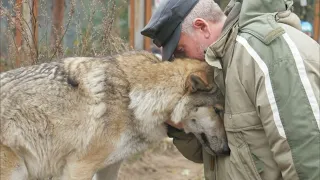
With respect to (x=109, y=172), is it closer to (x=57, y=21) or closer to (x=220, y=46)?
(x=220, y=46)

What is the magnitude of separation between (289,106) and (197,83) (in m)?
0.76

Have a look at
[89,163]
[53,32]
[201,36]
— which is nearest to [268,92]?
[201,36]

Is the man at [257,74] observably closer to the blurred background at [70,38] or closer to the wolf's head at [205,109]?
the wolf's head at [205,109]

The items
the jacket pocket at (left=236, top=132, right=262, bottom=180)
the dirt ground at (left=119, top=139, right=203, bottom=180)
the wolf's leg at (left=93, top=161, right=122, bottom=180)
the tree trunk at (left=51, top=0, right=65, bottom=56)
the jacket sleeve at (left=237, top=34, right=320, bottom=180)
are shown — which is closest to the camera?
the jacket sleeve at (left=237, top=34, right=320, bottom=180)

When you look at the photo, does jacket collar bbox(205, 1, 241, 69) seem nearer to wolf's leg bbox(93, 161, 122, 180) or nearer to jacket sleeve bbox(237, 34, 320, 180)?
jacket sleeve bbox(237, 34, 320, 180)

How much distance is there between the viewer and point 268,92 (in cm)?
305

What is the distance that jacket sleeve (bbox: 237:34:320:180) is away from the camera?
9.81ft

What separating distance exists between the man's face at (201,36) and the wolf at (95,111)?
117mm

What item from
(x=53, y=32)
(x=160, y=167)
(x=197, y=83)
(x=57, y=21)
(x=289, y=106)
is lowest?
(x=160, y=167)

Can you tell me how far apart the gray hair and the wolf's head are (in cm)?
34

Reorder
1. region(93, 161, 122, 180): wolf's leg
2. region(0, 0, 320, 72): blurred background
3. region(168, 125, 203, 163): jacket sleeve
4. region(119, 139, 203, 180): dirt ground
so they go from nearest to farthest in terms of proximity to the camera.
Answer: region(168, 125, 203, 163): jacket sleeve → region(93, 161, 122, 180): wolf's leg → region(0, 0, 320, 72): blurred background → region(119, 139, 203, 180): dirt ground

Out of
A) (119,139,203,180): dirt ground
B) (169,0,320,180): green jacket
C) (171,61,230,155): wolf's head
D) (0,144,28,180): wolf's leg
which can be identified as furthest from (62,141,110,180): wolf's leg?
(119,139,203,180): dirt ground

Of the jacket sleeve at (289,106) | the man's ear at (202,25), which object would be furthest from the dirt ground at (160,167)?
the jacket sleeve at (289,106)

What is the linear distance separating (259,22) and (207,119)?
0.83 meters
